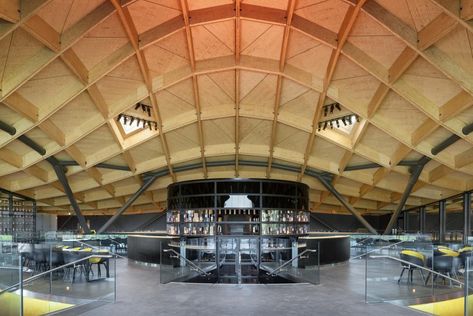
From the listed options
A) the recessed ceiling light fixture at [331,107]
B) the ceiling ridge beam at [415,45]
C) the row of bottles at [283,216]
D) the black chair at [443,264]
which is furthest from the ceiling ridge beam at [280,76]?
the black chair at [443,264]

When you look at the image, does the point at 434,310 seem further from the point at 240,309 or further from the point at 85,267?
the point at 85,267

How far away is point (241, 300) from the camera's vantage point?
12.6m

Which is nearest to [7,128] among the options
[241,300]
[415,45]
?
[241,300]

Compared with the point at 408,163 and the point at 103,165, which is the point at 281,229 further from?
the point at 103,165

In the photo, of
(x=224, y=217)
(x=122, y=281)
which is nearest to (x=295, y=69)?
(x=224, y=217)

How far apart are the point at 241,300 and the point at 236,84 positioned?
15.3m

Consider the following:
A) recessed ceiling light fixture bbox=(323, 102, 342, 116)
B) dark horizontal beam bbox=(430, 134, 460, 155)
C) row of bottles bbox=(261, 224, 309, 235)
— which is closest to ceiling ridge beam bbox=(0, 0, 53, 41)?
row of bottles bbox=(261, 224, 309, 235)

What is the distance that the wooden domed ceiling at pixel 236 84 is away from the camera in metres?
17.7

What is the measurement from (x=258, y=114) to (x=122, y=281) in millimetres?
14216

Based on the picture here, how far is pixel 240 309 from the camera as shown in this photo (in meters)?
11.5

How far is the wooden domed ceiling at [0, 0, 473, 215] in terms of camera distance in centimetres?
1772

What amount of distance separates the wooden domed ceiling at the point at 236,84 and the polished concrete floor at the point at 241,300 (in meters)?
8.96

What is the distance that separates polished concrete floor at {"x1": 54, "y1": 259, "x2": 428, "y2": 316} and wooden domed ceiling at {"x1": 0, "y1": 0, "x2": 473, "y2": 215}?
29.4 ft

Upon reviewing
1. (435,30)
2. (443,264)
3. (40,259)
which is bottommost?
(443,264)
